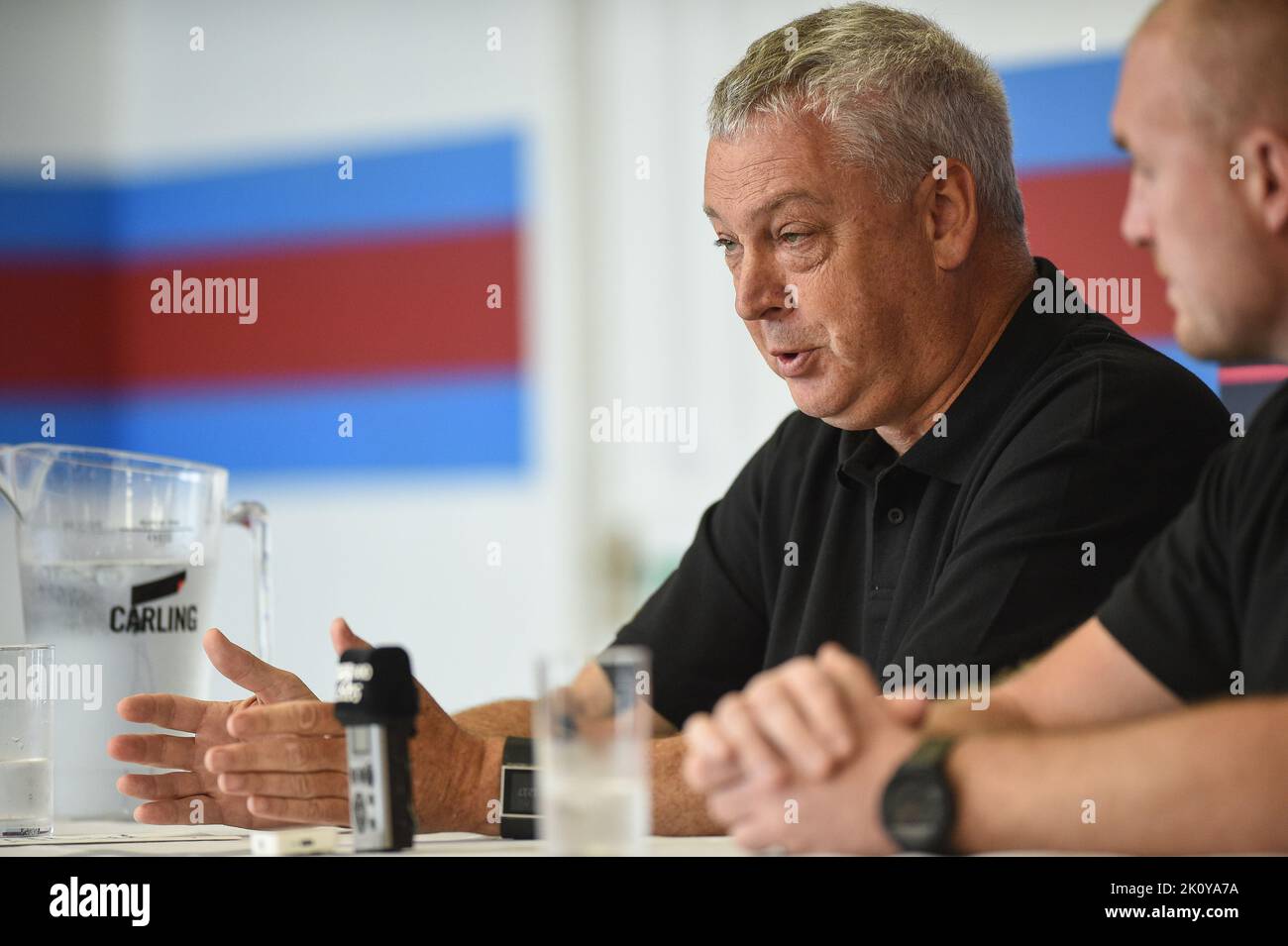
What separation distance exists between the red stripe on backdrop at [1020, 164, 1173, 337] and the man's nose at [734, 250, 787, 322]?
4.19 feet

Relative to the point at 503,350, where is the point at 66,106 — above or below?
above

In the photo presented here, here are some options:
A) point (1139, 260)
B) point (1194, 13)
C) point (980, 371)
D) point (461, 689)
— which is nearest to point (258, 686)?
point (980, 371)

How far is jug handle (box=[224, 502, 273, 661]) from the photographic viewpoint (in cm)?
138

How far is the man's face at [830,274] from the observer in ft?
5.09

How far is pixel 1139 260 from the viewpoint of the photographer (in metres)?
2.67

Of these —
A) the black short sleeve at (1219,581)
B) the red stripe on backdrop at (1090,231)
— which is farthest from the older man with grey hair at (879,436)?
the red stripe on backdrop at (1090,231)

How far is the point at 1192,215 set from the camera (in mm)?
1014

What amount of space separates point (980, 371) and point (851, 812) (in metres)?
0.79

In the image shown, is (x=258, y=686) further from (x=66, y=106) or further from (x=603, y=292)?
(x=66, y=106)

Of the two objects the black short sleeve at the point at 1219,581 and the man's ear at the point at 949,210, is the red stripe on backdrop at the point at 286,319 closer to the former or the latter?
the man's ear at the point at 949,210

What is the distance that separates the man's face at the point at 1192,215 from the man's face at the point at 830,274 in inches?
20.5
